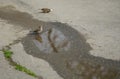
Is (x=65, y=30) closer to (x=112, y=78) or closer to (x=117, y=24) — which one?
(x=117, y=24)

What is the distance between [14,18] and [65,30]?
220 centimetres

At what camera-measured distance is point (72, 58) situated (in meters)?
8.01

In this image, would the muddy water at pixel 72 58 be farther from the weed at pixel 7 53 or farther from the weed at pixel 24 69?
the weed at pixel 24 69

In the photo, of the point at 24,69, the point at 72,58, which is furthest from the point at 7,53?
the point at 72,58

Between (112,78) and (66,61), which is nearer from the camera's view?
(112,78)

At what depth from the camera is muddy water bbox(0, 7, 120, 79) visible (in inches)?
290

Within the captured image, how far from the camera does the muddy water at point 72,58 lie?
7.36m

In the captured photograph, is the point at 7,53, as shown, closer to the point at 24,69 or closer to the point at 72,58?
the point at 24,69

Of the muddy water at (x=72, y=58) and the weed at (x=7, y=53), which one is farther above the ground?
the weed at (x=7, y=53)

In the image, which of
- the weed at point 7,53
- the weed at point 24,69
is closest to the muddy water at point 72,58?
the weed at point 7,53

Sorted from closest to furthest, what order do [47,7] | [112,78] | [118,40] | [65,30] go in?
[112,78]
[118,40]
[65,30]
[47,7]

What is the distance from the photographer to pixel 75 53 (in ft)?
27.1

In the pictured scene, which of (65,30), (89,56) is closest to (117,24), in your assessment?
(65,30)

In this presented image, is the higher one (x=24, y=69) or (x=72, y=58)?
(x=24, y=69)
